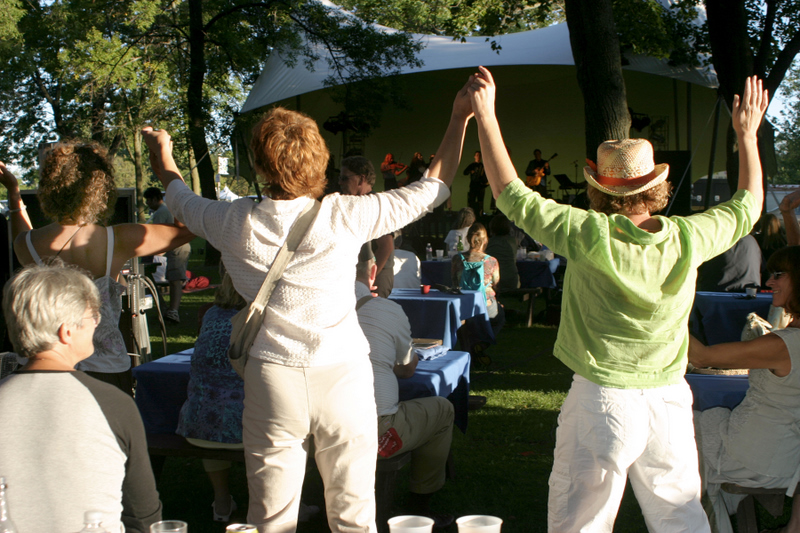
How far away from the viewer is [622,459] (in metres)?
1.86

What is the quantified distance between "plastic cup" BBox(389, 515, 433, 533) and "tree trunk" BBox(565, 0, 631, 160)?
552cm

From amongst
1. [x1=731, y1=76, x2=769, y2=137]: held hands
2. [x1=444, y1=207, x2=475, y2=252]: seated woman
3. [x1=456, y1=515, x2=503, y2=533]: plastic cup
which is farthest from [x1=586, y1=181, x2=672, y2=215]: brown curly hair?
[x1=444, y1=207, x2=475, y2=252]: seated woman

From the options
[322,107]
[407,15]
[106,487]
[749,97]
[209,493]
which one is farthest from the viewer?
[407,15]

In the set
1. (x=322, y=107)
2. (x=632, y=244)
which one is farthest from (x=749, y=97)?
(x=322, y=107)

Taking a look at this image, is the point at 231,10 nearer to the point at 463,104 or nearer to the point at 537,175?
the point at 537,175

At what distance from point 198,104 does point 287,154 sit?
13.5 meters

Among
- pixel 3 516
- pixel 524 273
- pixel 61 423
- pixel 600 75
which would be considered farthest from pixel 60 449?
pixel 524 273

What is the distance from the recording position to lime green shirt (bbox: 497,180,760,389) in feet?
6.09

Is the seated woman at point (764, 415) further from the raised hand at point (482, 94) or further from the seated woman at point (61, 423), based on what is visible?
the seated woman at point (61, 423)

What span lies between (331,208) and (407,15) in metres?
32.0

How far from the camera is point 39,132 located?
85.0 feet

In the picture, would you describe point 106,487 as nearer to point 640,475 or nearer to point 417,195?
point 417,195

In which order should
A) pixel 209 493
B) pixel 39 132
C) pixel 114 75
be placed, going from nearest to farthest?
pixel 209 493 < pixel 114 75 < pixel 39 132

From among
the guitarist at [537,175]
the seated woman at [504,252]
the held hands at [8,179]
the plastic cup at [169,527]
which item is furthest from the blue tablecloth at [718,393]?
the guitarist at [537,175]
